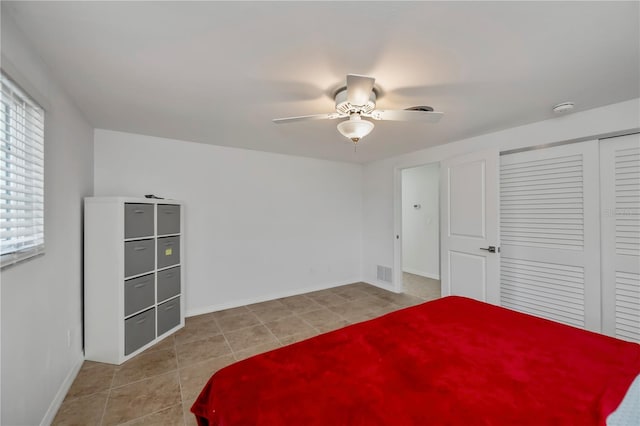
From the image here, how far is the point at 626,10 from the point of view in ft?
4.05

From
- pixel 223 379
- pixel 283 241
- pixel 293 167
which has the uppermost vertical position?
pixel 293 167

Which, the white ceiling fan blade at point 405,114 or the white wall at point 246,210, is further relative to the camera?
the white wall at point 246,210

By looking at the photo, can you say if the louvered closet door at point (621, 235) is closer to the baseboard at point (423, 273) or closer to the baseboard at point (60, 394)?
the baseboard at point (423, 273)

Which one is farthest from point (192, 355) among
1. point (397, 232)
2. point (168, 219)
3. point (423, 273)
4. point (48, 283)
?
point (423, 273)

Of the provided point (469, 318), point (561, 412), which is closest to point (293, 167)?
point (469, 318)

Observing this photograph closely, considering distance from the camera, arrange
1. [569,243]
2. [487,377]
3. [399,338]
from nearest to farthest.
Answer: [487,377] < [399,338] < [569,243]

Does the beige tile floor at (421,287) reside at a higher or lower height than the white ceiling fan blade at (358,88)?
lower

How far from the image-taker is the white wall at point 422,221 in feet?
17.3

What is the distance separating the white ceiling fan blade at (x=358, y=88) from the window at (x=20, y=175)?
1.68 m

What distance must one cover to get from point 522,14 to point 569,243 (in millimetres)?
2377

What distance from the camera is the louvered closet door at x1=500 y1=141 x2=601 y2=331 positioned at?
246 cm

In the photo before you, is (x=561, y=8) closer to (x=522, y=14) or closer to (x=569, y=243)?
(x=522, y=14)

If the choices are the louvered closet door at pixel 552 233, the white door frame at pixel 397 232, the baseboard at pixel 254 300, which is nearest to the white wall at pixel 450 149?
the white door frame at pixel 397 232

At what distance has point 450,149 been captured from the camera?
138 inches
